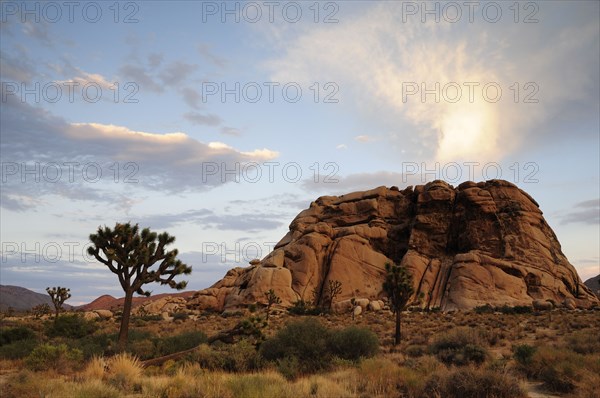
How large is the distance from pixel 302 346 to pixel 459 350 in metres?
6.43

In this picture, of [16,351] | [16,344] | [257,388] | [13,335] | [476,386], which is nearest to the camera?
[257,388]

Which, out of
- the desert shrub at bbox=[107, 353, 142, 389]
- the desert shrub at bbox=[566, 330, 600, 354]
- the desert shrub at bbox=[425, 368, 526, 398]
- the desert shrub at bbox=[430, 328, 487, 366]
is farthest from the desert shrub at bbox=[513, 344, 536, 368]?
the desert shrub at bbox=[107, 353, 142, 389]

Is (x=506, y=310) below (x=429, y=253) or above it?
below

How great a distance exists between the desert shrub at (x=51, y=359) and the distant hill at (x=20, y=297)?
149 meters

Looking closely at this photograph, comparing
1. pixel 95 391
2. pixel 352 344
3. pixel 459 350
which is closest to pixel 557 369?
pixel 459 350

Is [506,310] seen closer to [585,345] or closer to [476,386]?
[585,345]

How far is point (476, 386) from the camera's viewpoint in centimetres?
967

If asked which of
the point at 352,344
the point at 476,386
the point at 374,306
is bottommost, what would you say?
the point at 374,306

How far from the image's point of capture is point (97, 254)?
70.5 ft

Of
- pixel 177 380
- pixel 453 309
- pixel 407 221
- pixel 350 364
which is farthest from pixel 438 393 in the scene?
pixel 407 221

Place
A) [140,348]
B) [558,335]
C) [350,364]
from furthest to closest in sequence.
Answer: [558,335]
[140,348]
[350,364]

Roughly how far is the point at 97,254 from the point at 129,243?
5.37 ft

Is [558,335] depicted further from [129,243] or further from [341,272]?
[341,272]

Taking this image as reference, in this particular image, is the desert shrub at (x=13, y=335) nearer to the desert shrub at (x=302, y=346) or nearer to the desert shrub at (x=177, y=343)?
the desert shrub at (x=177, y=343)
